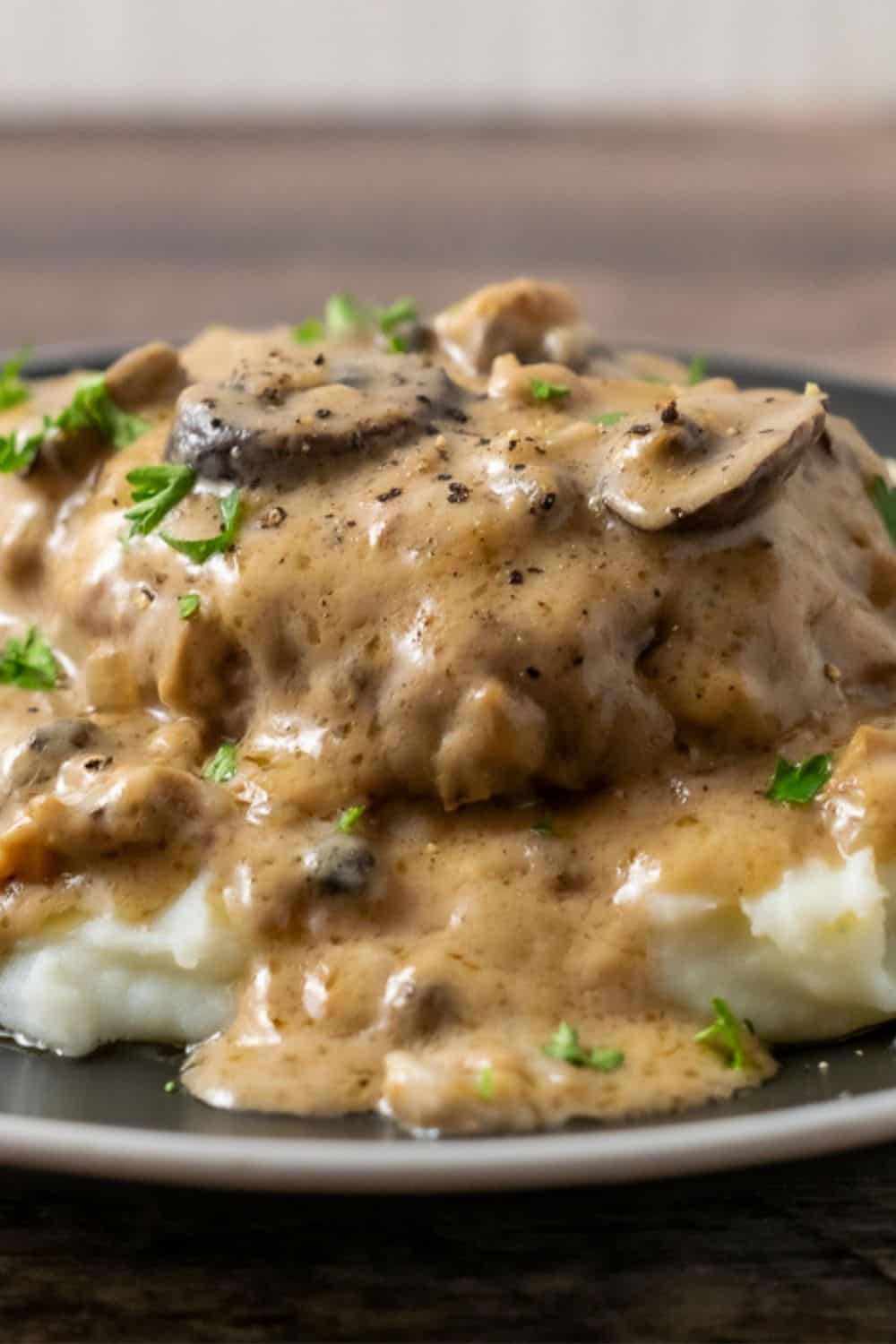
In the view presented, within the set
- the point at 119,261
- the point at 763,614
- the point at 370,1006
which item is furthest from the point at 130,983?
the point at 119,261

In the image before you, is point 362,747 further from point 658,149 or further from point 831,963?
point 658,149

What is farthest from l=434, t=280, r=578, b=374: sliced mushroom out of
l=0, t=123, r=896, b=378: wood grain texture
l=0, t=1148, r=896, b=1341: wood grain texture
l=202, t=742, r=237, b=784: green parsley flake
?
l=0, t=123, r=896, b=378: wood grain texture

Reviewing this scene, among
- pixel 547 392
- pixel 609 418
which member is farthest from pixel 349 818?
pixel 547 392

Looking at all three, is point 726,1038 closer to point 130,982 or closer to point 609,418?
point 130,982

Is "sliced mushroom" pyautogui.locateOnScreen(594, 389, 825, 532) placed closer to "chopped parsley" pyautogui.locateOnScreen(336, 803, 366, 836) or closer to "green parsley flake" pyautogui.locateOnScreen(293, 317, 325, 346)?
"chopped parsley" pyautogui.locateOnScreen(336, 803, 366, 836)

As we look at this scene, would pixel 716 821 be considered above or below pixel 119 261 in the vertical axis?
above

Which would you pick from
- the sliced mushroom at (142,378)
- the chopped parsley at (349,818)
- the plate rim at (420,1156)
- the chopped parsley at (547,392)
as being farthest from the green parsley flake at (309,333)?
the plate rim at (420,1156)
